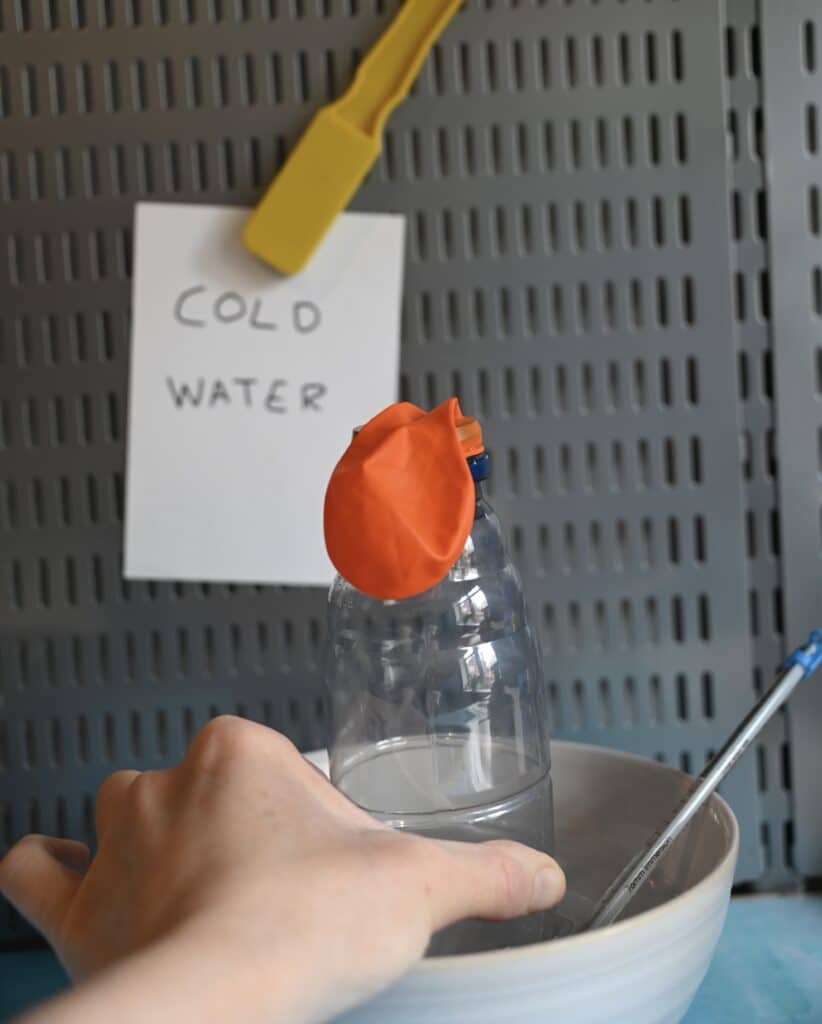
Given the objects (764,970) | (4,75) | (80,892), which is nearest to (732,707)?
(764,970)

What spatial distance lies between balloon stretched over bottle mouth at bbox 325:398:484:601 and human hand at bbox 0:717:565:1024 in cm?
8

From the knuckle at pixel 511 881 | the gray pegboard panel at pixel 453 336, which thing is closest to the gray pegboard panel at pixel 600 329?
the gray pegboard panel at pixel 453 336

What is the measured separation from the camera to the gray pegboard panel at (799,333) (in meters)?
0.62

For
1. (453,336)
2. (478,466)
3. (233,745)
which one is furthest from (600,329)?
(233,745)

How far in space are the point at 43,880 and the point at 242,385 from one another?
295 mm

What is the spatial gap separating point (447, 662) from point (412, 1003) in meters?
0.20

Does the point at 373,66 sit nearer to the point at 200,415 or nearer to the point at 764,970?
the point at 200,415

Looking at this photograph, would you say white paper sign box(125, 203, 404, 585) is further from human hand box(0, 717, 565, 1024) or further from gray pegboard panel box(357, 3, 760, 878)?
human hand box(0, 717, 565, 1024)

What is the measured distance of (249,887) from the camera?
0.36m

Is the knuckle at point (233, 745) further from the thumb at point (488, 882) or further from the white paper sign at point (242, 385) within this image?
the white paper sign at point (242, 385)

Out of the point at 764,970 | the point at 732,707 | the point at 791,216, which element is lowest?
the point at 764,970

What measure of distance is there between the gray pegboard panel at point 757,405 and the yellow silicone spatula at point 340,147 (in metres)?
0.16

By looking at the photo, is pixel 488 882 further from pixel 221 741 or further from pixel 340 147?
pixel 340 147

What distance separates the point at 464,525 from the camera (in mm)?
459
